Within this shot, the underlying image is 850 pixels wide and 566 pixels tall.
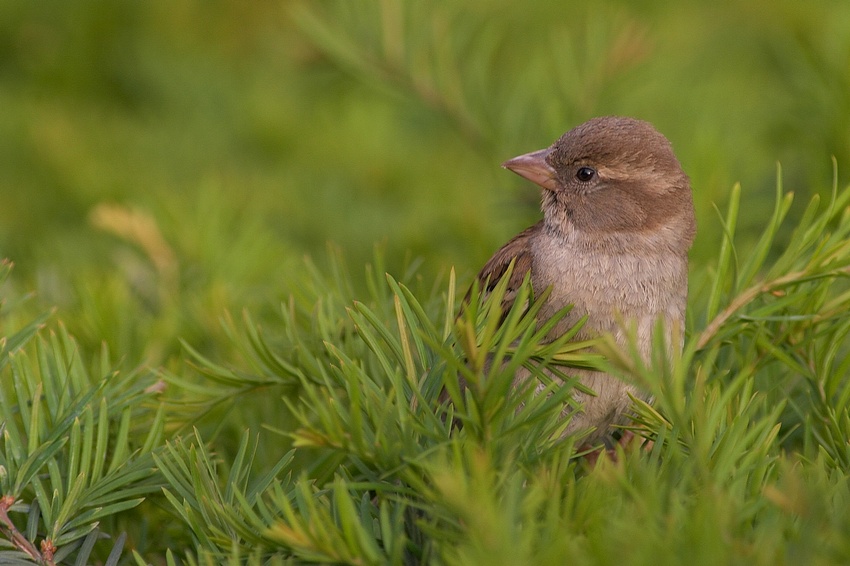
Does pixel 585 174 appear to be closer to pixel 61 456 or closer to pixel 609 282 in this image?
pixel 609 282

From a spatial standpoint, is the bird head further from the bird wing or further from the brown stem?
the brown stem

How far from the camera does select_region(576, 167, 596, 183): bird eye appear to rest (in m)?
2.13

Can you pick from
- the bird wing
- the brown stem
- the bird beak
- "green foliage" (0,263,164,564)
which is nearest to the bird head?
the bird beak

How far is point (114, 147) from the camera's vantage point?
2611 millimetres

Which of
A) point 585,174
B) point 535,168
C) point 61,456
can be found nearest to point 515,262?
point 535,168

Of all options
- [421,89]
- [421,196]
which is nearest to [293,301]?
[421,89]

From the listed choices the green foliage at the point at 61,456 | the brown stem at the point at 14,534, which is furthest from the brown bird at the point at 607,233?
the brown stem at the point at 14,534

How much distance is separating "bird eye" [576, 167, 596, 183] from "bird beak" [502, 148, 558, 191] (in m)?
0.07

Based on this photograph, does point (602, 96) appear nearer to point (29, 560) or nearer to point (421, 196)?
point (421, 196)

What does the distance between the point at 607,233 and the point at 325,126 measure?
1.11 m

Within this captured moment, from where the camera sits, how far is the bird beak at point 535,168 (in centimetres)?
197

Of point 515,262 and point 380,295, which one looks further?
point 515,262

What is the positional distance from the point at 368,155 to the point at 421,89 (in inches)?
26.5

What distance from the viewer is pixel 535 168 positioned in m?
2.02
